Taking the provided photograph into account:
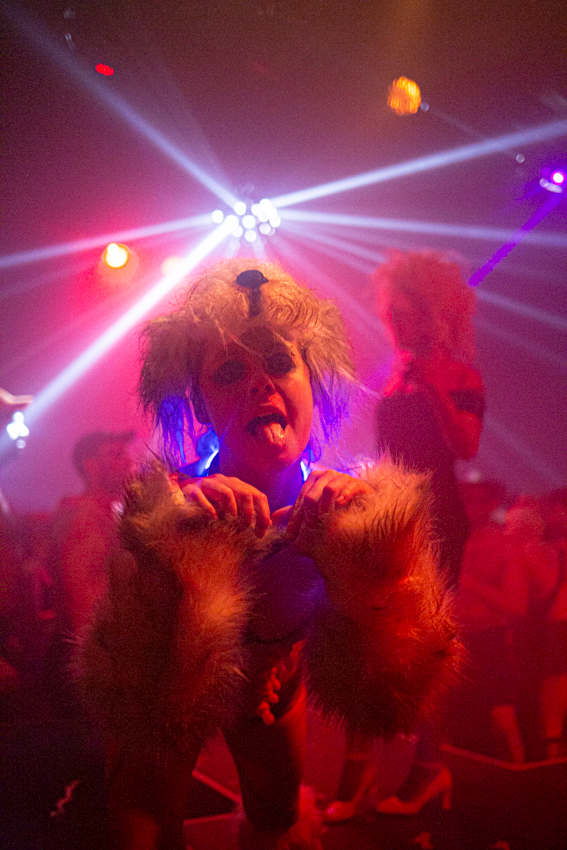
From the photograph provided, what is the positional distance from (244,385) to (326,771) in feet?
3.46

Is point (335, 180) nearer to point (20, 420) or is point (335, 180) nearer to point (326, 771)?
point (20, 420)

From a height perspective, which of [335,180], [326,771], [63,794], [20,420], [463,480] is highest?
[335,180]

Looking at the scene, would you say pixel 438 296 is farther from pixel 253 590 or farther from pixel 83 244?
pixel 83 244

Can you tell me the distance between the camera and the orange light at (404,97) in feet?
5.29

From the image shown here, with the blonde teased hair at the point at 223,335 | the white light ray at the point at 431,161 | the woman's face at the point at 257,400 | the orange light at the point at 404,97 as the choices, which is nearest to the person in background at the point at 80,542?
the blonde teased hair at the point at 223,335

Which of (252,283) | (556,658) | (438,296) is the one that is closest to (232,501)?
(252,283)

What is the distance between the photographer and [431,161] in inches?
69.7

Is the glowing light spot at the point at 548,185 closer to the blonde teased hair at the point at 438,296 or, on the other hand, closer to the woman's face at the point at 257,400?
the blonde teased hair at the point at 438,296

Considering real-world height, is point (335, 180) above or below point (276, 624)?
above

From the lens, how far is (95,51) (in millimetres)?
1455

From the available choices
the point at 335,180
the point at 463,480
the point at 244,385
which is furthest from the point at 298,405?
the point at 335,180

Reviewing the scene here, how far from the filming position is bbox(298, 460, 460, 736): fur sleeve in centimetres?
71

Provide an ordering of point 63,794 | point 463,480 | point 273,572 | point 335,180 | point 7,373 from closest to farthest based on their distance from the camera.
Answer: point 273,572, point 63,794, point 463,480, point 7,373, point 335,180

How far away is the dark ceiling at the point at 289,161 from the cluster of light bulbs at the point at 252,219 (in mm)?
48
